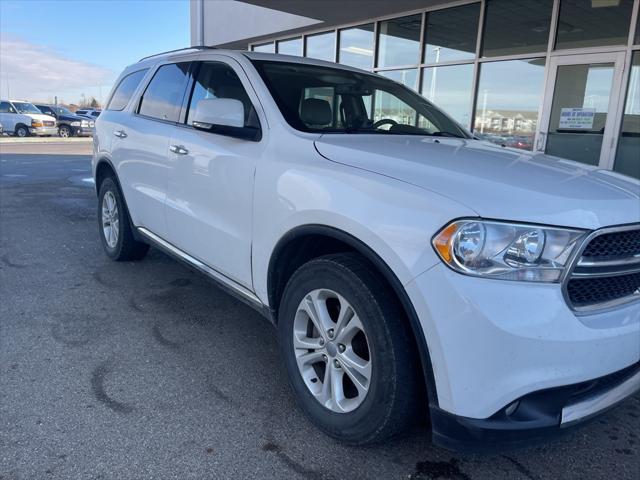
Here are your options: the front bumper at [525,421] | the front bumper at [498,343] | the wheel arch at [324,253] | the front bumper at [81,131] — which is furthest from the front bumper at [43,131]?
the front bumper at [525,421]

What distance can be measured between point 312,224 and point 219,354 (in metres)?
1.35

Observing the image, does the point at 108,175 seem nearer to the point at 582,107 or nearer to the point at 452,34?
the point at 582,107

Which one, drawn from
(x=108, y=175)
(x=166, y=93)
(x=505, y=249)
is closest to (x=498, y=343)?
(x=505, y=249)

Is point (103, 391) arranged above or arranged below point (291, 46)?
below

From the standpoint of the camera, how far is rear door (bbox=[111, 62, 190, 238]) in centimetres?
379

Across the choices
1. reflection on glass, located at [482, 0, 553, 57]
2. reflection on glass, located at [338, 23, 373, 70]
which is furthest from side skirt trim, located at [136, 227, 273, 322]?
reflection on glass, located at [338, 23, 373, 70]

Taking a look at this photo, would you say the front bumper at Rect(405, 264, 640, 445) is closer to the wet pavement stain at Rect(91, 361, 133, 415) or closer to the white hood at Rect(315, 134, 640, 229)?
the white hood at Rect(315, 134, 640, 229)

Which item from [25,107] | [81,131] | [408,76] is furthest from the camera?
[81,131]

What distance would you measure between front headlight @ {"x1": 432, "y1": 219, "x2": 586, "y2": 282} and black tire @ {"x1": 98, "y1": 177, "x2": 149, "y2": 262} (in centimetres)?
347

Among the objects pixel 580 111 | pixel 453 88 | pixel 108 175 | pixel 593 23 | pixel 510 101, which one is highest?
→ pixel 593 23

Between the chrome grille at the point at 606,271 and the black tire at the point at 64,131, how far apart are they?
3177cm

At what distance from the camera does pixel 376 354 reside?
2066mm

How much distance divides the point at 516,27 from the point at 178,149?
6.91 m

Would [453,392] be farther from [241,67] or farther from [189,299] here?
[189,299]
